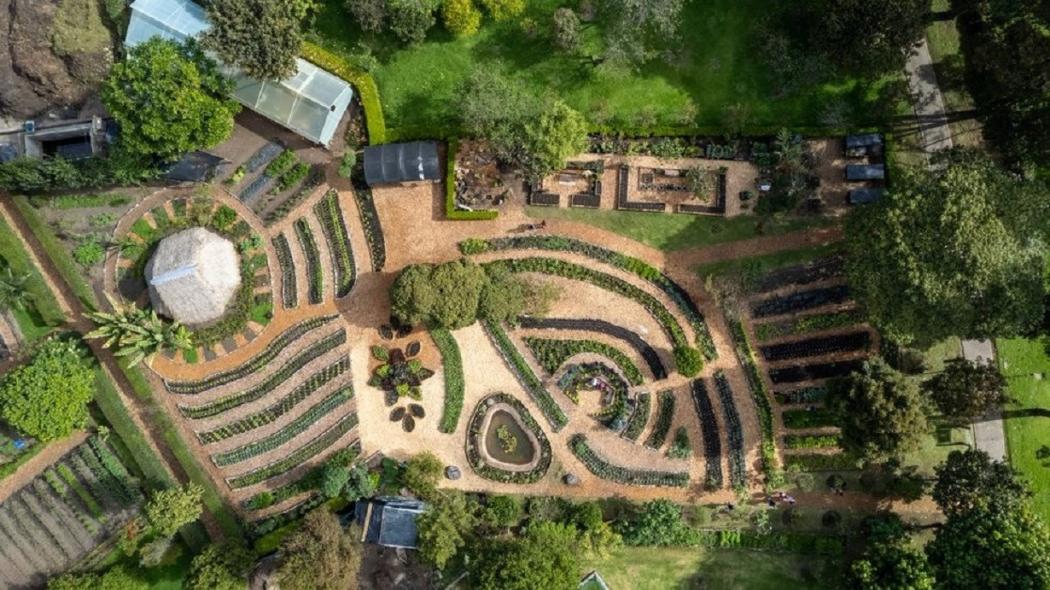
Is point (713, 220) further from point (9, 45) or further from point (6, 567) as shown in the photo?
point (6, 567)

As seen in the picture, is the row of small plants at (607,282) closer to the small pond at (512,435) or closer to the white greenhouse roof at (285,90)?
the small pond at (512,435)

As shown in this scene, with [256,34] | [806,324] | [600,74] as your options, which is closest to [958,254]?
[806,324]

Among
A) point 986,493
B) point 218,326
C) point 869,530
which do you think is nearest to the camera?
point 986,493

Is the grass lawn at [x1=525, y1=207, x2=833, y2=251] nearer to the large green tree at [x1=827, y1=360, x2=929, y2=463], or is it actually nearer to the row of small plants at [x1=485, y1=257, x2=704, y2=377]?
the row of small plants at [x1=485, y1=257, x2=704, y2=377]

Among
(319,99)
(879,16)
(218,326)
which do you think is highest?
(879,16)

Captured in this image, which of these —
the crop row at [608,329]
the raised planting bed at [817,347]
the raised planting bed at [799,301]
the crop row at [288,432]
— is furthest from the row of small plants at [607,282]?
the crop row at [288,432]

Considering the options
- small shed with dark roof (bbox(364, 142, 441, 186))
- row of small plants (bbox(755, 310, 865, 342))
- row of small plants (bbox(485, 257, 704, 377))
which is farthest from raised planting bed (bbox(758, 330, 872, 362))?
small shed with dark roof (bbox(364, 142, 441, 186))

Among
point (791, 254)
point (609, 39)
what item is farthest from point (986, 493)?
point (609, 39)
